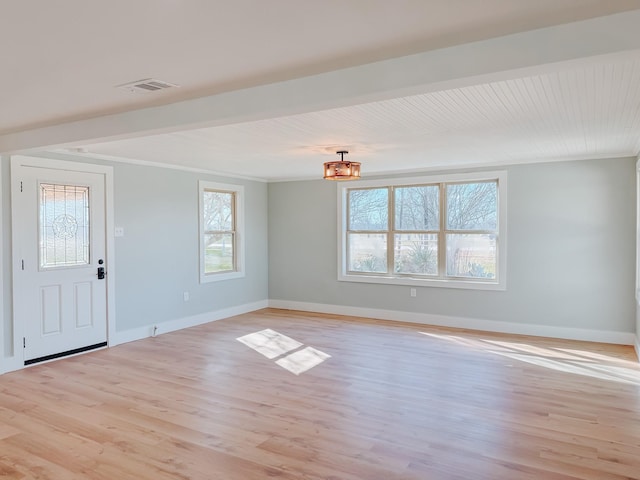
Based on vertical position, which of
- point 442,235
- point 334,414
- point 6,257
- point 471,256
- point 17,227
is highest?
point 17,227

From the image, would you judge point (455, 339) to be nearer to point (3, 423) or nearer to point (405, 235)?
point (405, 235)

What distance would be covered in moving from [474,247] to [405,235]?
104cm

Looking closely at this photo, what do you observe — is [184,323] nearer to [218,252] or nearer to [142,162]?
[218,252]

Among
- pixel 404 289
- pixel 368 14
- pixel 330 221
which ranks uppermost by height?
pixel 368 14

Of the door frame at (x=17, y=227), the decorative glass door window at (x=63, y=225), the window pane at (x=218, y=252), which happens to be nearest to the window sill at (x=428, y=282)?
the window pane at (x=218, y=252)

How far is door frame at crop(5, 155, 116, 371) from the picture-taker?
14.6 ft

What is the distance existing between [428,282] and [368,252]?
1.14 m

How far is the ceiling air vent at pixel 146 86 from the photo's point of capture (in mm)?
2629

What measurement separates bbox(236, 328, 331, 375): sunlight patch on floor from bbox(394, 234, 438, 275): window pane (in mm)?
2244

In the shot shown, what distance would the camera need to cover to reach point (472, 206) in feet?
20.9

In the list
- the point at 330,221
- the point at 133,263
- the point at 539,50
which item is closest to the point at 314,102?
the point at 539,50

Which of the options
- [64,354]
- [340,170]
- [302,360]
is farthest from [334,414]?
[64,354]

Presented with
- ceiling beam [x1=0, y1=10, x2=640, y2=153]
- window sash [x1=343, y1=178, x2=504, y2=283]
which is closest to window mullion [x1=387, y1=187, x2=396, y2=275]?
window sash [x1=343, y1=178, x2=504, y2=283]

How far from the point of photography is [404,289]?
6.76 m
